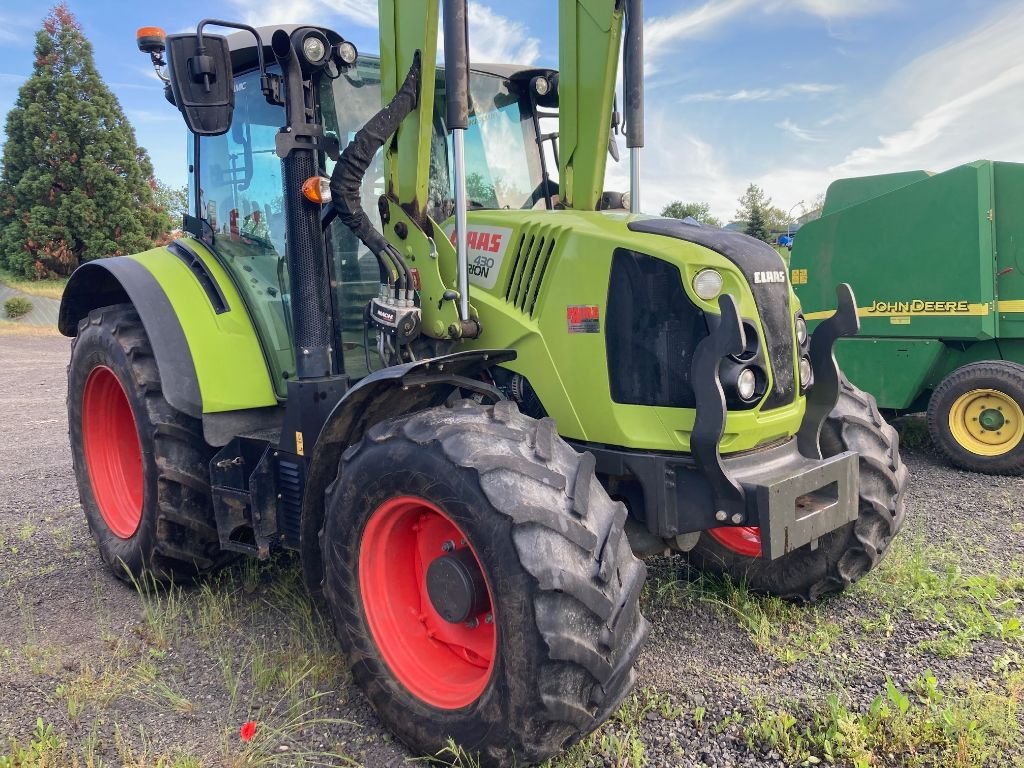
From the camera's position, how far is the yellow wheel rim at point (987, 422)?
5941 millimetres

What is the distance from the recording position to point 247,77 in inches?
142

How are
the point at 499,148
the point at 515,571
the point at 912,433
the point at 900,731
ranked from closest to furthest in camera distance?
1. the point at 515,571
2. the point at 900,731
3. the point at 499,148
4. the point at 912,433

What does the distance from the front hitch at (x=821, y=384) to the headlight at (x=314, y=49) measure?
215 centimetres

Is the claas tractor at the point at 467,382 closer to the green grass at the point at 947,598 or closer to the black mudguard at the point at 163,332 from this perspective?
the black mudguard at the point at 163,332

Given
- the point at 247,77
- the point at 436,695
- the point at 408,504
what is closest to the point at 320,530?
the point at 408,504

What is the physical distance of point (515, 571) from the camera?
85.5 inches

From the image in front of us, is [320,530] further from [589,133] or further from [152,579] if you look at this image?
[589,133]

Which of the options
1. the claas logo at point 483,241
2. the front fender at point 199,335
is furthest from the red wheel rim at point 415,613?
the front fender at point 199,335

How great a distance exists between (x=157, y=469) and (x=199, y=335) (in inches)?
24.3

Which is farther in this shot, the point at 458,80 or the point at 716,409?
the point at 458,80

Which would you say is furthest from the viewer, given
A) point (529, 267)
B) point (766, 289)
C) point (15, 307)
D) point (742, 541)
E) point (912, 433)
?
Result: point (15, 307)

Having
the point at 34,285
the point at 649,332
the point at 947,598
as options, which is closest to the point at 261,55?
the point at 649,332

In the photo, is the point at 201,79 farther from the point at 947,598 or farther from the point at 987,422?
the point at 987,422

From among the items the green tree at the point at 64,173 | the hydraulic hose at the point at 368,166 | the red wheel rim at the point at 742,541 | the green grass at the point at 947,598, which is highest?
the green tree at the point at 64,173
